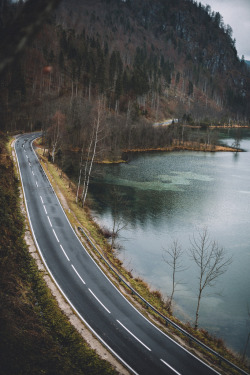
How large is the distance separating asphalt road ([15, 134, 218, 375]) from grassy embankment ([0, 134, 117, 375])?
139 cm

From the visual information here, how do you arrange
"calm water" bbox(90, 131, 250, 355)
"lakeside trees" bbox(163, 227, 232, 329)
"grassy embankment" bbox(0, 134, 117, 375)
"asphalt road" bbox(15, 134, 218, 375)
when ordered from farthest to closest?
"lakeside trees" bbox(163, 227, 232, 329) < "calm water" bbox(90, 131, 250, 355) < "asphalt road" bbox(15, 134, 218, 375) < "grassy embankment" bbox(0, 134, 117, 375)

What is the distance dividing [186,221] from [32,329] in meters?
28.5

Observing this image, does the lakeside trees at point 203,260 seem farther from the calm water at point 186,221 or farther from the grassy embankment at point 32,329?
the grassy embankment at point 32,329

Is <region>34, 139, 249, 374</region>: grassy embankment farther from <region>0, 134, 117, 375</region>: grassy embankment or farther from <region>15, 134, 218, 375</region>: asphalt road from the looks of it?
<region>0, 134, 117, 375</region>: grassy embankment

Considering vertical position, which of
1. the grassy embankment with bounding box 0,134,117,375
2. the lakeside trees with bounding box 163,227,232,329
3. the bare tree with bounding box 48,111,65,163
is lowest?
the lakeside trees with bounding box 163,227,232,329

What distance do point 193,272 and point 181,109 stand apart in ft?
451

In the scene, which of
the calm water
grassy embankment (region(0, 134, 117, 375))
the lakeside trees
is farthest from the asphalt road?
the lakeside trees

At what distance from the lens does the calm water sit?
898 inches

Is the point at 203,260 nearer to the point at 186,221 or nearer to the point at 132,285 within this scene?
the point at 186,221

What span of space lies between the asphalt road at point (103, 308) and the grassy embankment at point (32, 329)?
139 centimetres

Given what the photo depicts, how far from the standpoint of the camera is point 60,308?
16750mm

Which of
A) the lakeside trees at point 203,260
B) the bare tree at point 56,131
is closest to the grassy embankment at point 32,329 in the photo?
the lakeside trees at point 203,260

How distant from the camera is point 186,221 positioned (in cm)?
3803

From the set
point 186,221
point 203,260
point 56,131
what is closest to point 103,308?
point 203,260
